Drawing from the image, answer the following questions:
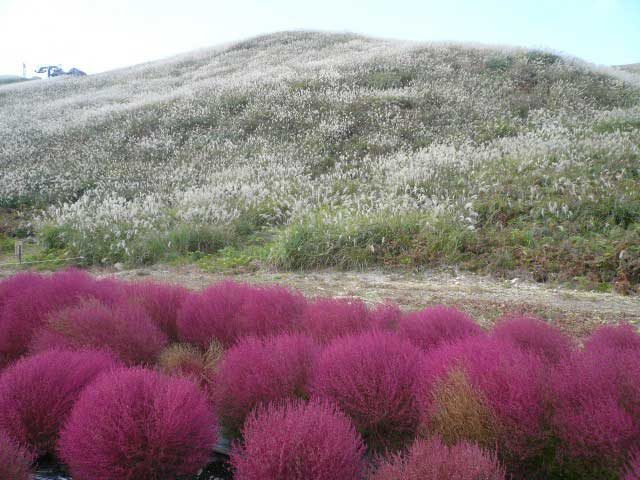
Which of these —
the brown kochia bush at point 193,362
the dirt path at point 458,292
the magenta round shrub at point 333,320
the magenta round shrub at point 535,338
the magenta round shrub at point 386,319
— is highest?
the magenta round shrub at point 535,338

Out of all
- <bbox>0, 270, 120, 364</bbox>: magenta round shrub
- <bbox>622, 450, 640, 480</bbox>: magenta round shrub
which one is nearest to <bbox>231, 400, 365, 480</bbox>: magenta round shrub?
<bbox>622, 450, 640, 480</bbox>: magenta round shrub

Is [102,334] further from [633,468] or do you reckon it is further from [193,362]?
[633,468]

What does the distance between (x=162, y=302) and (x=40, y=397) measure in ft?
5.49

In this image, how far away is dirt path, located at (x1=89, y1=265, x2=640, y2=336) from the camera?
14.9 ft

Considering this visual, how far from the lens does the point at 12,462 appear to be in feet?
6.11

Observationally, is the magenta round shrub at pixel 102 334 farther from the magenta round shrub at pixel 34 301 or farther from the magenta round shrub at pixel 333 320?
the magenta round shrub at pixel 333 320

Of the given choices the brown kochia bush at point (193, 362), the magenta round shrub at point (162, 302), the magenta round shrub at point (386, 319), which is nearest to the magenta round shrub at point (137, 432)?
the brown kochia bush at point (193, 362)

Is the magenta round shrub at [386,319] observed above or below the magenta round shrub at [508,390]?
below

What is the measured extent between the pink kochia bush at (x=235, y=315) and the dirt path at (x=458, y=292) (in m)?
1.73

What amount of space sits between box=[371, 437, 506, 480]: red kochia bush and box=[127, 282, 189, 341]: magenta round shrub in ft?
7.94

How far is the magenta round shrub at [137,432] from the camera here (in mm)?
1877

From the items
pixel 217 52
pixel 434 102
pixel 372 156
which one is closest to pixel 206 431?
pixel 372 156

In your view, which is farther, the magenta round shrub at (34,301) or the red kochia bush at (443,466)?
the magenta round shrub at (34,301)

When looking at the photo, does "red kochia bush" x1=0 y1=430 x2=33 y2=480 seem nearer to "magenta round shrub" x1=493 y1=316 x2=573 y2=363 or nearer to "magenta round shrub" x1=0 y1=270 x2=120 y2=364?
"magenta round shrub" x1=0 y1=270 x2=120 y2=364
